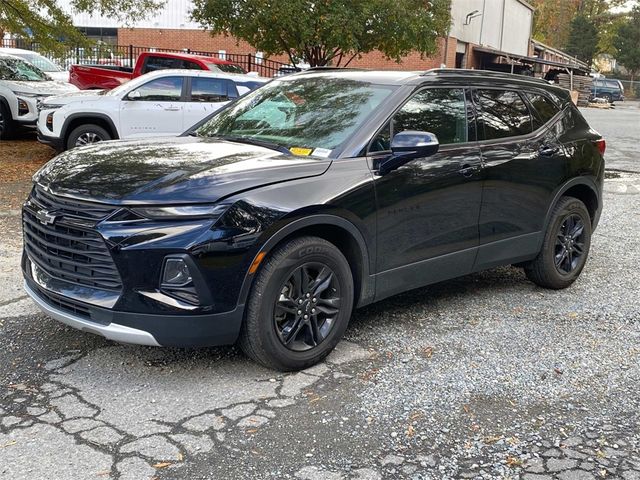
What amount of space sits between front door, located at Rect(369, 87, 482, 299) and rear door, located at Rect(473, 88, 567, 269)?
0.15 m

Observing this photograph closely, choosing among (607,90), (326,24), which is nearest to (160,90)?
(326,24)

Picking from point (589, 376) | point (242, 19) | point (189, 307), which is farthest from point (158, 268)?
point (242, 19)

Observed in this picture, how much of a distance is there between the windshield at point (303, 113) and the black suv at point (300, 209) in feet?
0.05

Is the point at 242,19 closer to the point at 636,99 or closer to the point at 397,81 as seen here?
the point at 397,81

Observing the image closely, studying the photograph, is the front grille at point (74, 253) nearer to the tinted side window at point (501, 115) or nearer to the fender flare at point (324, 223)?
the fender flare at point (324, 223)

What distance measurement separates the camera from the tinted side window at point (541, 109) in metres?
5.86

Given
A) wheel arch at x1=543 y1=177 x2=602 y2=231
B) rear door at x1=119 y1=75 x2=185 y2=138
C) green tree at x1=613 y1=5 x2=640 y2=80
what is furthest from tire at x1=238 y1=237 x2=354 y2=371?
green tree at x1=613 y1=5 x2=640 y2=80

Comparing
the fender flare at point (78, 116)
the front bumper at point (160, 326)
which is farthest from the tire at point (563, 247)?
the fender flare at point (78, 116)

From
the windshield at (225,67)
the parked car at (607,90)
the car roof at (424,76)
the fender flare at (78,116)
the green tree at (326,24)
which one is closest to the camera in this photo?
the car roof at (424,76)

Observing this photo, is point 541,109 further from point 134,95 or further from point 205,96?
point 134,95

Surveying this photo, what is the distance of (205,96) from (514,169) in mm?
7749

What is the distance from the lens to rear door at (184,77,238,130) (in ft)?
39.1

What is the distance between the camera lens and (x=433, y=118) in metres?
5.02

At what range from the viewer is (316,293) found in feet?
13.8
